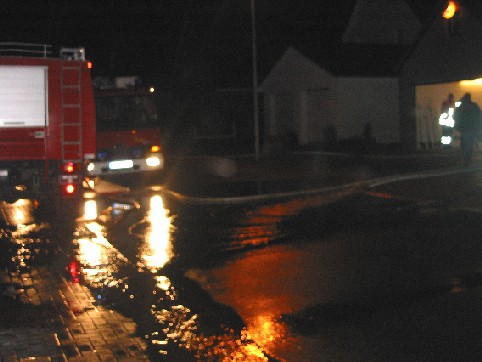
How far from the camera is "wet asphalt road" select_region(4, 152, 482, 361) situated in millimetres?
6914

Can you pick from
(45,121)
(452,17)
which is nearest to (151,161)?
(45,121)

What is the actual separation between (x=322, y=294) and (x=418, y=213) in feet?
19.7

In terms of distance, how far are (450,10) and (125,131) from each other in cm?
1314

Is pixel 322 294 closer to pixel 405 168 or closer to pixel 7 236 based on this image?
pixel 7 236

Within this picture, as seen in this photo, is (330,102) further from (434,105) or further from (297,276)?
(297,276)

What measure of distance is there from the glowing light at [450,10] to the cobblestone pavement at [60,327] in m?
21.2

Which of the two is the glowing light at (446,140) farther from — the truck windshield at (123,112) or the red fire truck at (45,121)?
the red fire truck at (45,121)

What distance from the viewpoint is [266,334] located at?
7.21m

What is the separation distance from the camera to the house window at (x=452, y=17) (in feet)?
88.9

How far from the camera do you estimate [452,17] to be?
27297 millimetres

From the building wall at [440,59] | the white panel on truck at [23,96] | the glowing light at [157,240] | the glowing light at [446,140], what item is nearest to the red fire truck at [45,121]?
the white panel on truck at [23,96]

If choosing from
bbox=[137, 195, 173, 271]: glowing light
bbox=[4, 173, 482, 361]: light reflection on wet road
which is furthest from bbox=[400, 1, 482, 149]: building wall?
bbox=[137, 195, 173, 271]: glowing light

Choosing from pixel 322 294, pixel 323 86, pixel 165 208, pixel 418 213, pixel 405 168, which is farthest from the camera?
pixel 323 86

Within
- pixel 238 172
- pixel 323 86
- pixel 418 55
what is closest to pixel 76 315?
pixel 238 172
